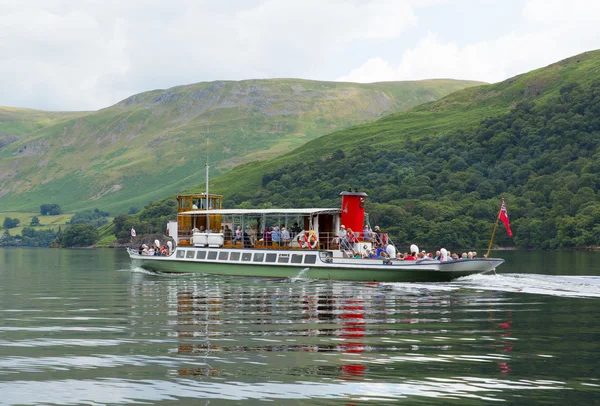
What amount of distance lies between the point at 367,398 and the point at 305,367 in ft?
14.5

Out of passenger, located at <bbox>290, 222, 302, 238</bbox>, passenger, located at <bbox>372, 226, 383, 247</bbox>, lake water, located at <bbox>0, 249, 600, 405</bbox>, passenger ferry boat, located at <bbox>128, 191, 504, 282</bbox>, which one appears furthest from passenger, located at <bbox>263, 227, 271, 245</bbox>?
lake water, located at <bbox>0, 249, 600, 405</bbox>

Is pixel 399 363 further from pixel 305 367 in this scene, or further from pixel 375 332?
pixel 375 332

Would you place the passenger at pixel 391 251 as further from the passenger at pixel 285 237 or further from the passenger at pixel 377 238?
the passenger at pixel 285 237

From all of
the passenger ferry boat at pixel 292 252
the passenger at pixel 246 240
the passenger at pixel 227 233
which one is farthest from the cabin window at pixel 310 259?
the passenger at pixel 227 233

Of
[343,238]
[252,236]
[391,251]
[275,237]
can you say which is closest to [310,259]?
[343,238]

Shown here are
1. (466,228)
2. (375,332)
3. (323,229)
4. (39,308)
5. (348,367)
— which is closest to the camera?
(348,367)

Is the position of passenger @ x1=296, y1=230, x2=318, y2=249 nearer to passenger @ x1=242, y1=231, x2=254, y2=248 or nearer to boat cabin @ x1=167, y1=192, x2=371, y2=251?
boat cabin @ x1=167, y1=192, x2=371, y2=251

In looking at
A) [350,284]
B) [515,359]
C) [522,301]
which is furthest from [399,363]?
[350,284]

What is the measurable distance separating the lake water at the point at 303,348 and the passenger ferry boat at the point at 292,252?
26.6 ft

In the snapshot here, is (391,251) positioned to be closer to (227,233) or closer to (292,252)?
(292,252)

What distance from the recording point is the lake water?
22.8 metres

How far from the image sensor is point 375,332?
34.3m

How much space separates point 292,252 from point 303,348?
3929 cm

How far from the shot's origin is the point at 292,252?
6919cm
